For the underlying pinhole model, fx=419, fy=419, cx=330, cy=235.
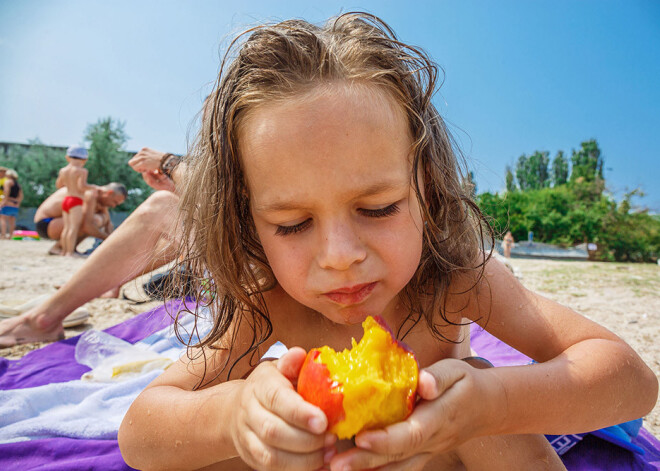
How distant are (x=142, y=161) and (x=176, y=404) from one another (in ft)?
12.1

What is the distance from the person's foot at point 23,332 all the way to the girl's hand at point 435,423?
151 inches

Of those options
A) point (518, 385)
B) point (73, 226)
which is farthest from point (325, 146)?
point (73, 226)

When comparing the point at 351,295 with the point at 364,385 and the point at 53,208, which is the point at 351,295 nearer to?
the point at 364,385

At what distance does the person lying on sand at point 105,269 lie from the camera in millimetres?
3797

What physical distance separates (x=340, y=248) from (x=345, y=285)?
16 centimetres

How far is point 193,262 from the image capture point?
2209 mm

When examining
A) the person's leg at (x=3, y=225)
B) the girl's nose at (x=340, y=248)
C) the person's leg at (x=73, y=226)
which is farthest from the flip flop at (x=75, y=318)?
the person's leg at (x=3, y=225)

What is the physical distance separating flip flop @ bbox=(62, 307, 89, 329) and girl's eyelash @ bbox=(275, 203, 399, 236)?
3656 mm

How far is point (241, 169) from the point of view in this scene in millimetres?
1743

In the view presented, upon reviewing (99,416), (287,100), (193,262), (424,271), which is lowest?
(99,416)

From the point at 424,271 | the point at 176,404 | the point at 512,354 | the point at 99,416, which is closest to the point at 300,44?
the point at 424,271

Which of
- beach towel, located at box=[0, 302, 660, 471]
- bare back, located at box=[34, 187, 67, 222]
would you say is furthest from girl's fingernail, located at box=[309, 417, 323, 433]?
bare back, located at box=[34, 187, 67, 222]

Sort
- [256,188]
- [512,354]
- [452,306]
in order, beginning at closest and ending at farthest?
[256,188], [452,306], [512,354]

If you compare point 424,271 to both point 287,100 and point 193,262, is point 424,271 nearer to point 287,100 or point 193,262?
point 287,100
